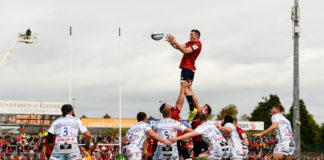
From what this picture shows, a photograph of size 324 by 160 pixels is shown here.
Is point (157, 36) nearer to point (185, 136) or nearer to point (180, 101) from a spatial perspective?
point (180, 101)

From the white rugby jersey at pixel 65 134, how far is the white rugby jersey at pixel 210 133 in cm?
287

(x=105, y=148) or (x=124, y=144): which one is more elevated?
(x=124, y=144)

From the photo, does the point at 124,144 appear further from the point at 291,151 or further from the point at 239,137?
the point at 291,151

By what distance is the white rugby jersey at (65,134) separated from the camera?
11.6 metres

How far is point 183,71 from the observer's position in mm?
14172

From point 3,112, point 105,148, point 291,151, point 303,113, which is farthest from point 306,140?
point 291,151

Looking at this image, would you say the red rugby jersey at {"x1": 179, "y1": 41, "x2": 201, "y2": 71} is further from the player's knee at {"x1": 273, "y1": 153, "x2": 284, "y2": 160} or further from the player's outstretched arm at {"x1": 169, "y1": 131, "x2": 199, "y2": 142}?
the player's knee at {"x1": 273, "y1": 153, "x2": 284, "y2": 160}

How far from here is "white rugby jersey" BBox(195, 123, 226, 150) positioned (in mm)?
11789

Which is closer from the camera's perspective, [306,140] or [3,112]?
[3,112]

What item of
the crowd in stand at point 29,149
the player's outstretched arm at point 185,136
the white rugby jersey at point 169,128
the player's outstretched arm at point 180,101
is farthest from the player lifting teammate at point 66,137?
the crowd in stand at point 29,149

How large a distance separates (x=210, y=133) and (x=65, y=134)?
11.6 ft

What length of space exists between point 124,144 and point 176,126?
5.24ft

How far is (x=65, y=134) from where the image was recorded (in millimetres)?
11648

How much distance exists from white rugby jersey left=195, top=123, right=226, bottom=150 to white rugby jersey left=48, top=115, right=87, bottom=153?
2871mm
